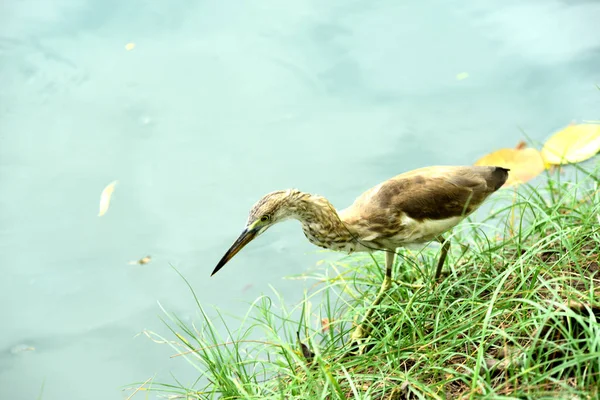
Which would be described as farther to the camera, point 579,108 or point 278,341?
point 579,108

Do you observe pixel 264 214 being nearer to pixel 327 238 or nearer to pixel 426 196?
pixel 327 238

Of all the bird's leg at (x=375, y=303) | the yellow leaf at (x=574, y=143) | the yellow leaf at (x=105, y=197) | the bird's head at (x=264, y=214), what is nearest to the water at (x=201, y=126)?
the yellow leaf at (x=105, y=197)

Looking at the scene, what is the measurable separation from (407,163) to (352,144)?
465 millimetres

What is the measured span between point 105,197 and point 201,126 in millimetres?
956

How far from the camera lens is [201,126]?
19.0ft

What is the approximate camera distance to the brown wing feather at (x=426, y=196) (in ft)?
11.5

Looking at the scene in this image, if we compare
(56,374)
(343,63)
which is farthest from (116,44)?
(56,374)

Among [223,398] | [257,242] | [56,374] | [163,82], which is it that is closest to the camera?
[223,398]

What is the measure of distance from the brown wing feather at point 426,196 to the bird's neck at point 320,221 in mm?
87

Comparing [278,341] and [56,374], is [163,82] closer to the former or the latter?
[56,374]

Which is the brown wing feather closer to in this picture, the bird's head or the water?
the bird's head

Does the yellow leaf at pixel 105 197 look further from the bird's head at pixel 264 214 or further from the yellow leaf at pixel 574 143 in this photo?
the yellow leaf at pixel 574 143

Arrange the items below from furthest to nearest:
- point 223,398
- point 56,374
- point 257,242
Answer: point 257,242 < point 56,374 < point 223,398

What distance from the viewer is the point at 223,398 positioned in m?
3.08
